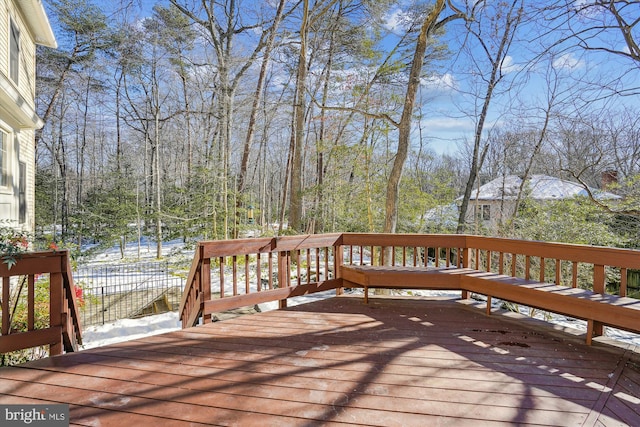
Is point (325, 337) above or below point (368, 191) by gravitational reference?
below

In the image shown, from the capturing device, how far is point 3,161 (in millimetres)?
6422

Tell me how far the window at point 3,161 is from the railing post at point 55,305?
5638 mm

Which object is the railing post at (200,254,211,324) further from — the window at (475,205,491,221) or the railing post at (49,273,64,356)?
the window at (475,205,491,221)

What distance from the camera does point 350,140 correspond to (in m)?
10.7

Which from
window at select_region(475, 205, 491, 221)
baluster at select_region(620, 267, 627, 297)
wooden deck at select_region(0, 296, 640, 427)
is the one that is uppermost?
window at select_region(475, 205, 491, 221)

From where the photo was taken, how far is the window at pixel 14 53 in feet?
22.2

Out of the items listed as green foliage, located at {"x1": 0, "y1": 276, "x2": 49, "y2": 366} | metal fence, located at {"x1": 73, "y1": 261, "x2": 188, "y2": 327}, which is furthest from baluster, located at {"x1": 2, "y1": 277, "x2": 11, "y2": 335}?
metal fence, located at {"x1": 73, "y1": 261, "x2": 188, "y2": 327}

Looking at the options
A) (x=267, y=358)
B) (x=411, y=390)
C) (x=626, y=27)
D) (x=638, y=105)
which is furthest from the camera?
(x=638, y=105)

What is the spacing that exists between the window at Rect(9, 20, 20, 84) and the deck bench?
791 cm

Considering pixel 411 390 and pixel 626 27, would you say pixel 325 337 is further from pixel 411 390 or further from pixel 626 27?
pixel 626 27

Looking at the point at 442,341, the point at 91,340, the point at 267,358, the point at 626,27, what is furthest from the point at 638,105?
the point at 91,340

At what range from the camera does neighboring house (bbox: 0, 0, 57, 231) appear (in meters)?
6.20

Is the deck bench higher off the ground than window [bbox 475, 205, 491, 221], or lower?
lower

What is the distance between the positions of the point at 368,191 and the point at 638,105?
554 centimetres
